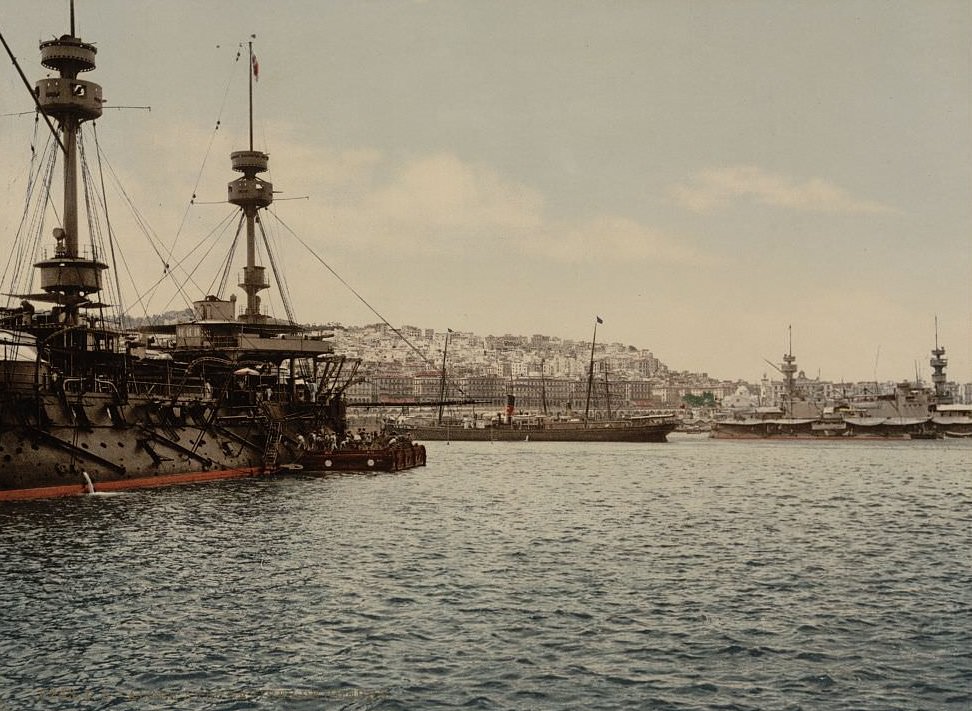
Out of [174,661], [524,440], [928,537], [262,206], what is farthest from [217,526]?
[524,440]

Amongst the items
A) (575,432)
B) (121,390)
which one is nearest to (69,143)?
(121,390)

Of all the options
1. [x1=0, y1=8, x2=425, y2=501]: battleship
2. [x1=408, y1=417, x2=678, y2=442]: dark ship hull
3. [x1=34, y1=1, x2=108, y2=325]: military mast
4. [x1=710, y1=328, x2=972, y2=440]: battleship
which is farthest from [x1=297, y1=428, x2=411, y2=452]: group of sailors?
[x1=710, y1=328, x2=972, y2=440]: battleship

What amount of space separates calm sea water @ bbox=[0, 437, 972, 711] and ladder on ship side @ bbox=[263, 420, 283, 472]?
15506 millimetres

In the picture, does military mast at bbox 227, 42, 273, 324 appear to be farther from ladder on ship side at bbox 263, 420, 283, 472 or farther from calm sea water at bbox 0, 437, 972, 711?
calm sea water at bbox 0, 437, 972, 711

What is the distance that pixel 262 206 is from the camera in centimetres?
7681

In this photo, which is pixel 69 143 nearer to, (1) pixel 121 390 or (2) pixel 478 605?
(1) pixel 121 390

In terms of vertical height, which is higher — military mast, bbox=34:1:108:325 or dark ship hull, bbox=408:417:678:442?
military mast, bbox=34:1:108:325

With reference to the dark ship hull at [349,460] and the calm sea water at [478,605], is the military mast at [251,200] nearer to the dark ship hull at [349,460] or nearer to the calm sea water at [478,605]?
the dark ship hull at [349,460]

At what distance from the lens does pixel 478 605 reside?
72.3 feet

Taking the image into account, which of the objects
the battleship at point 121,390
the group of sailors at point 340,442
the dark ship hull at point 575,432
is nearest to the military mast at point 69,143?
the battleship at point 121,390

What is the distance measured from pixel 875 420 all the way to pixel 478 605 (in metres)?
131

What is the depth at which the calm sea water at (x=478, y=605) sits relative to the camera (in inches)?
628

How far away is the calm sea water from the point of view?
1595 cm

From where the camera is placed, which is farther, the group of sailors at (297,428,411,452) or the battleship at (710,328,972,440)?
the battleship at (710,328,972,440)
